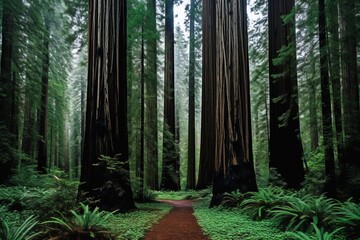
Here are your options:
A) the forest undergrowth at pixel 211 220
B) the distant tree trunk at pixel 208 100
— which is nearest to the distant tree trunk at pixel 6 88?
the forest undergrowth at pixel 211 220

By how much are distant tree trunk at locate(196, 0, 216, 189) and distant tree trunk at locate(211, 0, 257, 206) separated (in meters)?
5.67

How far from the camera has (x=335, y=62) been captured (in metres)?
6.69

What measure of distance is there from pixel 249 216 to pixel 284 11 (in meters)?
7.35

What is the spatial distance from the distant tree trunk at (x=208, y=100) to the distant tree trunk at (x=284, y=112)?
3.94 meters

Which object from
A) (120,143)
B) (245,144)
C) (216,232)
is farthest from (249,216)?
(120,143)

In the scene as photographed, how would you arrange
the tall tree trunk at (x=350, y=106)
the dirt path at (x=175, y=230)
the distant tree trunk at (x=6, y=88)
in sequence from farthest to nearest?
the distant tree trunk at (x=6, y=88) < the tall tree trunk at (x=350, y=106) < the dirt path at (x=175, y=230)

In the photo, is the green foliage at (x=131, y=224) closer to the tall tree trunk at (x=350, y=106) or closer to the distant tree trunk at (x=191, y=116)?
the tall tree trunk at (x=350, y=106)

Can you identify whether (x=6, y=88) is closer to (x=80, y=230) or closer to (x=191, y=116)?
(x=80, y=230)

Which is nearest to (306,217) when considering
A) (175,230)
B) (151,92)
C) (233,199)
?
(175,230)

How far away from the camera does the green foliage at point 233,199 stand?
20.5ft

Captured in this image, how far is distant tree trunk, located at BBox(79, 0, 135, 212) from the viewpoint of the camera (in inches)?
228

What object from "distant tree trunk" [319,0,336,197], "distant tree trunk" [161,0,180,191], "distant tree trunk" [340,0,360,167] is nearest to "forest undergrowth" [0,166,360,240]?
"distant tree trunk" [319,0,336,197]

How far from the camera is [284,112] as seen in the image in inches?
362

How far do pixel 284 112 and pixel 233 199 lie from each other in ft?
14.1
